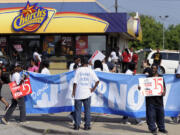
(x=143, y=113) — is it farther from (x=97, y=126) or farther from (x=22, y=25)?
(x=22, y=25)

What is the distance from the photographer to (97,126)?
28.0ft

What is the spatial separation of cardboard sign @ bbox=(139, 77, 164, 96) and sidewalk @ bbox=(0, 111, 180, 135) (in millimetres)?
895

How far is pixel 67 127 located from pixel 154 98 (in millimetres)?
2157

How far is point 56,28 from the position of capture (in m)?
22.0

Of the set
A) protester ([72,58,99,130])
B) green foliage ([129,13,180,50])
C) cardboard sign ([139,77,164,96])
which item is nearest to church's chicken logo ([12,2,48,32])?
protester ([72,58,99,130])

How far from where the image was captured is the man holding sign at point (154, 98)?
25.2 ft

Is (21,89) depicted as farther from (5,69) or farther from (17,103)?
(5,69)

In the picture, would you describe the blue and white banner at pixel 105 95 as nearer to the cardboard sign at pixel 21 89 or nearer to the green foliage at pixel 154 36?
the cardboard sign at pixel 21 89

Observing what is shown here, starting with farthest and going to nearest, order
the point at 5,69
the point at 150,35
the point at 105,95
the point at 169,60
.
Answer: the point at 150,35, the point at 169,60, the point at 5,69, the point at 105,95

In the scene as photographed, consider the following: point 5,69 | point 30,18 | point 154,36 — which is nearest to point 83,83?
point 5,69

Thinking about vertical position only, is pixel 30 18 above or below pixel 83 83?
above

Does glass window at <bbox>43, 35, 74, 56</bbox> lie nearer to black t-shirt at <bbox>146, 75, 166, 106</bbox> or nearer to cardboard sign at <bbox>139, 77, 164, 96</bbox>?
cardboard sign at <bbox>139, 77, 164, 96</bbox>

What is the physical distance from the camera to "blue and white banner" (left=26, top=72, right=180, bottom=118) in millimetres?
8758

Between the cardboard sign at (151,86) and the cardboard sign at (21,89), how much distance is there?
2.86 metres
